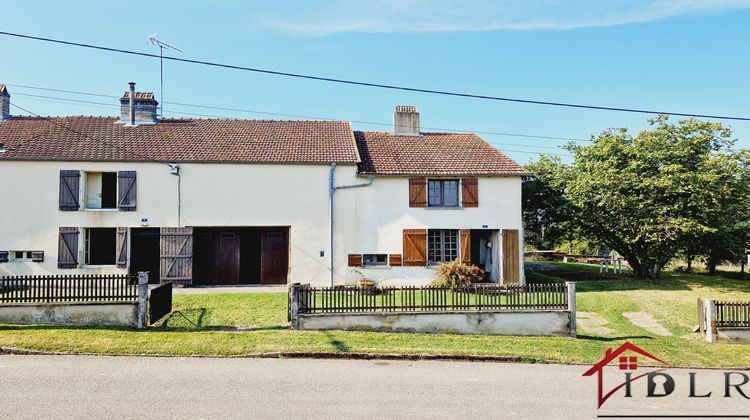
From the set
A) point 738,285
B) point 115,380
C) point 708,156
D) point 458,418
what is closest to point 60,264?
point 115,380

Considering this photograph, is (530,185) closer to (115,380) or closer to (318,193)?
(318,193)

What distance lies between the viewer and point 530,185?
2314 centimetres

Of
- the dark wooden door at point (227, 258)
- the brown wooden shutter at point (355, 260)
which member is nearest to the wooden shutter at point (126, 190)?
the dark wooden door at point (227, 258)

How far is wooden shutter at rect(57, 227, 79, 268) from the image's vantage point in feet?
57.0

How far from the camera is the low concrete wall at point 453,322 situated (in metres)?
12.2

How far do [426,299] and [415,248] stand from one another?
621cm

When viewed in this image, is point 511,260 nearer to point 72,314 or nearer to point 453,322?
point 453,322

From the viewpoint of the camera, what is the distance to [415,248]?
61.9ft

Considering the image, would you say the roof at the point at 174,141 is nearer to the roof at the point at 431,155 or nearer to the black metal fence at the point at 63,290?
the roof at the point at 431,155

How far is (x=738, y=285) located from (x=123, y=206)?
26.6m

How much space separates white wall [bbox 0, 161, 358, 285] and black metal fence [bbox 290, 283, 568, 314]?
5.80 m

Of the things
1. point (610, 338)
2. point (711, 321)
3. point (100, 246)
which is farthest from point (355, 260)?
point (711, 321)

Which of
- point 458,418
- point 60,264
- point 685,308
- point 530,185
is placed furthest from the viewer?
point 530,185

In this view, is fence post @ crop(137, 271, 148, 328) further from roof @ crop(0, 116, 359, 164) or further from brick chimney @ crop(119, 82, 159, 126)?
brick chimney @ crop(119, 82, 159, 126)
